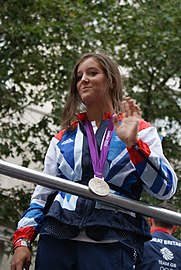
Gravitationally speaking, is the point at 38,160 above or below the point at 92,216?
below

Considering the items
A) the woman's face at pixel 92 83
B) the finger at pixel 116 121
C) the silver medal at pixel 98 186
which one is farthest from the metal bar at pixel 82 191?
the woman's face at pixel 92 83

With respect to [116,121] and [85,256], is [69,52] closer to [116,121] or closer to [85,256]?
[116,121]

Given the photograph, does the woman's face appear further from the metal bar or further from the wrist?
the wrist

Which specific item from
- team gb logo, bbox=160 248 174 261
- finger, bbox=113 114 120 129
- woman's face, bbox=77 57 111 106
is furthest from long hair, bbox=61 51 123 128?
team gb logo, bbox=160 248 174 261

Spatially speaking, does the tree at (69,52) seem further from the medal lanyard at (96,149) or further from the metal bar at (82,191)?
the metal bar at (82,191)

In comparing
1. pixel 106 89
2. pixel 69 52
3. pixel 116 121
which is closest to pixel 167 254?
pixel 106 89

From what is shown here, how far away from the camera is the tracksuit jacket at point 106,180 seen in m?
2.99

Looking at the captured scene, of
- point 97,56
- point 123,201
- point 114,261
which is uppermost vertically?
point 97,56

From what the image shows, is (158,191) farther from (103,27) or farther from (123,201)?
(103,27)

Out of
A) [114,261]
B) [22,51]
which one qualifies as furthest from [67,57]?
[114,261]

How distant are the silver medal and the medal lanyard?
11 cm

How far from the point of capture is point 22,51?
9.86 m

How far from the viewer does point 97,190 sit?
286 cm

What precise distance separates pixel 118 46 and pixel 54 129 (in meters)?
1.57
